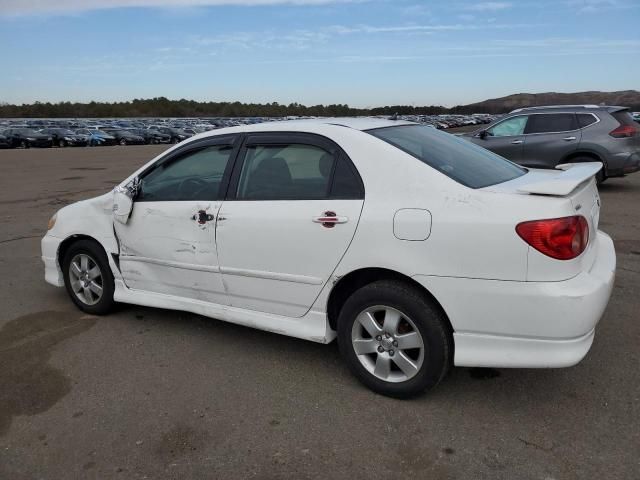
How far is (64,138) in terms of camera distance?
41.6 metres

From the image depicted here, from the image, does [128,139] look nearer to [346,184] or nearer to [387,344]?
[346,184]

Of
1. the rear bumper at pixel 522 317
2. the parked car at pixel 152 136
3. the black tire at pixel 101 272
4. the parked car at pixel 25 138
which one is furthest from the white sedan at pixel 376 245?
the parked car at pixel 152 136

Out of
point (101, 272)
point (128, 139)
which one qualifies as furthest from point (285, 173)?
point (128, 139)

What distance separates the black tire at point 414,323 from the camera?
3037 mm

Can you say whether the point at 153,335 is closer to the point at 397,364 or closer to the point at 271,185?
the point at 271,185

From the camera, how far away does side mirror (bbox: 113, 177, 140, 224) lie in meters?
4.22

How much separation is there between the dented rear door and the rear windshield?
1170 mm

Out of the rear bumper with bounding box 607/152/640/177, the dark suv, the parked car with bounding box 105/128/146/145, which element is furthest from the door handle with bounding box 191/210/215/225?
the parked car with bounding box 105/128/146/145

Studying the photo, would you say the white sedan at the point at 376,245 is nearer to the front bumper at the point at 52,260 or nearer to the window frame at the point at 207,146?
the window frame at the point at 207,146

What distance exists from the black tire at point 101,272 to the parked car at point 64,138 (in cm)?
4096

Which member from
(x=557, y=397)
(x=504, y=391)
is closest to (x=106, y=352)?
(x=504, y=391)

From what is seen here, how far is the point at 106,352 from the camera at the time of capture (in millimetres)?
4051

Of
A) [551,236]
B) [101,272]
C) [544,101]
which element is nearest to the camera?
[551,236]

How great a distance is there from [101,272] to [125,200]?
0.74 meters
